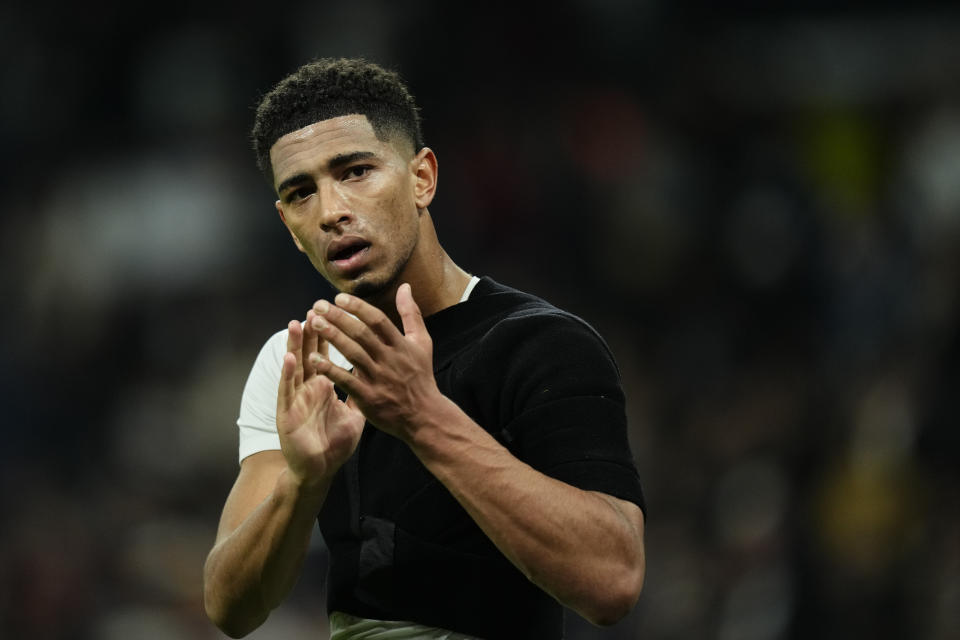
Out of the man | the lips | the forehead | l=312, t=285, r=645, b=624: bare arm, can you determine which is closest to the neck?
the man

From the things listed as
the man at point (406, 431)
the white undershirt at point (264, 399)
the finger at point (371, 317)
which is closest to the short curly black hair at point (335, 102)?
the man at point (406, 431)

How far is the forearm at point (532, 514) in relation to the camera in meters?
2.30

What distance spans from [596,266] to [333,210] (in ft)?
17.5

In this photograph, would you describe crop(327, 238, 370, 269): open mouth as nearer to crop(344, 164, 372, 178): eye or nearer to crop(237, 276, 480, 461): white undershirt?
crop(344, 164, 372, 178): eye

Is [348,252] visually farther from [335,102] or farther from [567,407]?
[567,407]

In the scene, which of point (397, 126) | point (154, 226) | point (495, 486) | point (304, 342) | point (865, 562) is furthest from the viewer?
point (154, 226)

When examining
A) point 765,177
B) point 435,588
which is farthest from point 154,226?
point 435,588

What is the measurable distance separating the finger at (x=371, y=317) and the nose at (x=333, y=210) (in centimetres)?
53

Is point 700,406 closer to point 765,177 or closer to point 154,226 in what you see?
point 765,177

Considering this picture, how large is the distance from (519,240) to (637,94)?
148 cm

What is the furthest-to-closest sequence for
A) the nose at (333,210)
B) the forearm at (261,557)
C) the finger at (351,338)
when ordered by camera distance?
the nose at (333,210) < the forearm at (261,557) < the finger at (351,338)

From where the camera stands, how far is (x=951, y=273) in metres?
7.18

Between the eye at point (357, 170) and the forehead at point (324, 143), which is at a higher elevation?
the forehead at point (324, 143)

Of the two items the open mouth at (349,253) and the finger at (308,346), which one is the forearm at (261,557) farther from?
the open mouth at (349,253)
